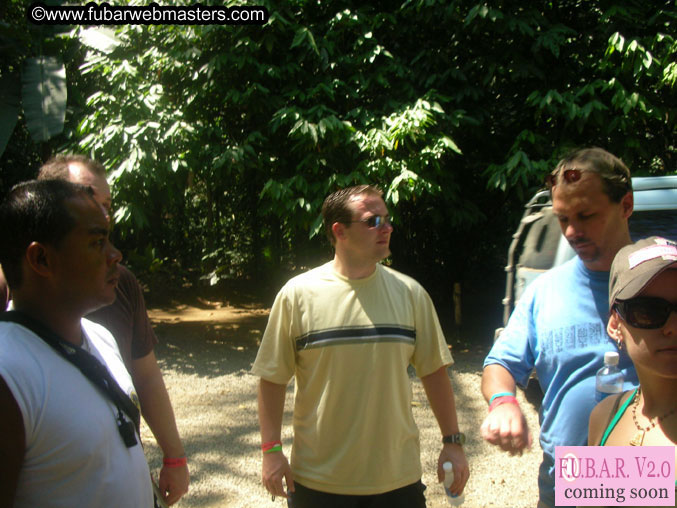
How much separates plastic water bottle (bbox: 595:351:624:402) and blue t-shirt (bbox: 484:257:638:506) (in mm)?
29

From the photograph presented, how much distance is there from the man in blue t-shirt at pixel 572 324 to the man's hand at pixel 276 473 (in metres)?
0.86

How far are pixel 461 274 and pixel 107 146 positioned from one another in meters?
6.24

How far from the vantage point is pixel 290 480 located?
2334mm

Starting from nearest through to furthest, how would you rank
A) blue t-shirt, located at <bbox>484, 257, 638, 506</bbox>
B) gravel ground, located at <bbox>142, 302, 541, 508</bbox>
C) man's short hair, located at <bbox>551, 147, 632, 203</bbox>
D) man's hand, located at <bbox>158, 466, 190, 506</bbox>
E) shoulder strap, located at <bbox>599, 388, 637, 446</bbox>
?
shoulder strap, located at <bbox>599, 388, 637, 446</bbox> < blue t-shirt, located at <bbox>484, 257, 638, 506</bbox> < man's short hair, located at <bbox>551, 147, 632, 203</bbox> < man's hand, located at <bbox>158, 466, 190, 506</bbox> < gravel ground, located at <bbox>142, 302, 541, 508</bbox>

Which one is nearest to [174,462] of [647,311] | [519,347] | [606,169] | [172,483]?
[172,483]

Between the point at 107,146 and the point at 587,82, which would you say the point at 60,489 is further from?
the point at 587,82

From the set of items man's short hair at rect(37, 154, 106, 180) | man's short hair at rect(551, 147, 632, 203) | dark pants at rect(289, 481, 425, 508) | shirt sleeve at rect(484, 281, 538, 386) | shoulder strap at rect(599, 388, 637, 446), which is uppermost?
man's short hair at rect(37, 154, 106, 180)

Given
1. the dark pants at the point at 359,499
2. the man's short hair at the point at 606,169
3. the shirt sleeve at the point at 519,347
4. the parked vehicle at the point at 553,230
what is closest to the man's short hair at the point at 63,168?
the dark pants at the point at 359,499

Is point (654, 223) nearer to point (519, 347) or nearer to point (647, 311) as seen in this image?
point (519, 347)

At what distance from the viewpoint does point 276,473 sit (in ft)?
7.59

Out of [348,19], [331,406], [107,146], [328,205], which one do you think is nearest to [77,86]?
[107,146]

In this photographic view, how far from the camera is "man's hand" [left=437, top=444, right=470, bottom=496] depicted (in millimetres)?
2344

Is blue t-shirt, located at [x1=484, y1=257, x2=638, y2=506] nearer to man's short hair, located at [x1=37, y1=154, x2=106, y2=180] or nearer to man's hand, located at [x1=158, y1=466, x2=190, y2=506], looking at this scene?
man's hand, located at [x1=158, y1=466, x2=190, y2=506]

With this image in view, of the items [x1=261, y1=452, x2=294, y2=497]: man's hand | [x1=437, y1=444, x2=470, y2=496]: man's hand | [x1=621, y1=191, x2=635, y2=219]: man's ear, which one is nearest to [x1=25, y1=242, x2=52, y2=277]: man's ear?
[x1=261, y1=452, x2=294, y2=497]: man's hand
